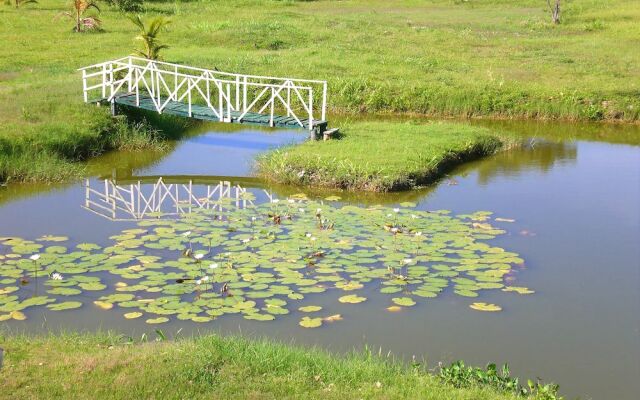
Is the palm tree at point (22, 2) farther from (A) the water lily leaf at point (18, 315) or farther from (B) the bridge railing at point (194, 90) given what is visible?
(A) the water lily leaf at point (18, 315)

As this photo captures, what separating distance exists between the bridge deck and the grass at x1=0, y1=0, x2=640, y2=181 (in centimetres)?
75

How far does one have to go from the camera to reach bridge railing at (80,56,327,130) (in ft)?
58.6

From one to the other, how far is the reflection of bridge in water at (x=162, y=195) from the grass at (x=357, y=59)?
3.50ft

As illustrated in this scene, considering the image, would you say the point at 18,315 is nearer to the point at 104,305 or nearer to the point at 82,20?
the point at 104,305

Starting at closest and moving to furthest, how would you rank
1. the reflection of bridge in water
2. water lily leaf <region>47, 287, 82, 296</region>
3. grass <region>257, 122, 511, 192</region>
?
water lily leaf <region>47, 287, 82, 296</region>
the reflection of bridge in water
grass <region>257, 122, 511, 192</region>

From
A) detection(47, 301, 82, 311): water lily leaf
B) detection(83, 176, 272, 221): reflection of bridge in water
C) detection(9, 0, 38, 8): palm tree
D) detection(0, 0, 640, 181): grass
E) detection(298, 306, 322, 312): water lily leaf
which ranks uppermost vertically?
detection(9, 0, 38, 8): palm tree

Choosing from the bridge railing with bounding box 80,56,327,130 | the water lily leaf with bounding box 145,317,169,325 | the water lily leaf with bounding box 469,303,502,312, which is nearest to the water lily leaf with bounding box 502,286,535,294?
the water lily leaf with bounding box 469,303,502,312

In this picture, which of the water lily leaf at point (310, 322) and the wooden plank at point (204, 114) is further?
the wooden plank at point (204, 114)

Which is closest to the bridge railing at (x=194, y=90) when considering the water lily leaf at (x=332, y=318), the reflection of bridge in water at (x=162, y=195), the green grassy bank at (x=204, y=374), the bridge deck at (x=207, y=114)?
the bridge deck at (x=207, y=114)

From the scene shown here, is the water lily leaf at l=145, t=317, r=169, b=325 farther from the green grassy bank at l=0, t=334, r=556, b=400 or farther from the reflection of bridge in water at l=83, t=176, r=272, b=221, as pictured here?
the reflection of bridge in water at l=83, t=176, r=272, b=221

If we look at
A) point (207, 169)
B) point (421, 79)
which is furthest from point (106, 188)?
point (421, 79)

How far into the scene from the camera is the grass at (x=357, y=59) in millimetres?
17625

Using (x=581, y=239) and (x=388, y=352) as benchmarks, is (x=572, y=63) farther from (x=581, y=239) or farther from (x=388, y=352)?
(x=388, y=352)

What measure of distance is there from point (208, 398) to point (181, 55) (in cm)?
2020
